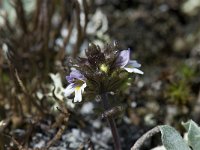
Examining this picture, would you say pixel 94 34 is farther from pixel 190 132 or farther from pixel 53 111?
pixel 190 132

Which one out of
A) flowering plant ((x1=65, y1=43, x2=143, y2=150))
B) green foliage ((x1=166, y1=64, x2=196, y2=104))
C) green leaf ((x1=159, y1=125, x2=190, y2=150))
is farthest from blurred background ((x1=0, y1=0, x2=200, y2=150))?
green leaf ((x1=159, y1=125, x2=190, y2=150))

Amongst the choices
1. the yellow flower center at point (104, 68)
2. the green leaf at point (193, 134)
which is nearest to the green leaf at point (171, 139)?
the green leaf at point (193, 134)

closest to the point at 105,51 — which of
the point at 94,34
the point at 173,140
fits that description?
the point at 173,140

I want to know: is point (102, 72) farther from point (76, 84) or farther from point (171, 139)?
point (171, 139)

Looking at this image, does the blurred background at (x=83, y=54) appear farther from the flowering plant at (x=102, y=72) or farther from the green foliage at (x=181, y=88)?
Result: the flowering plant at (x=102, y=72)

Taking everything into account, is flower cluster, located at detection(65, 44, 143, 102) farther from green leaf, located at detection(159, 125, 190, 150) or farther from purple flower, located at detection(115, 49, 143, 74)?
green leaf, located at detection(159, 125, 190, 150)

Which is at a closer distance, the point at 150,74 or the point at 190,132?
the point at 190,132
